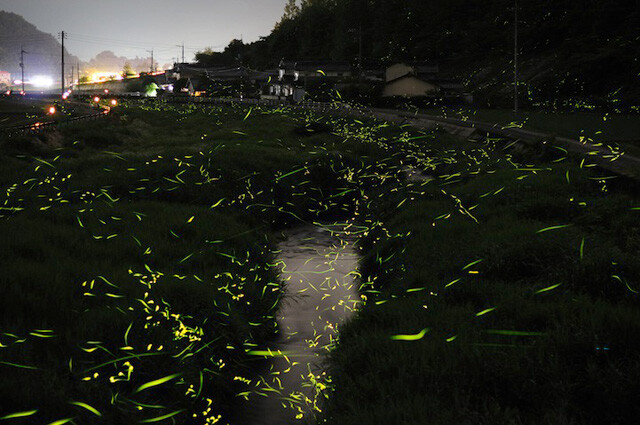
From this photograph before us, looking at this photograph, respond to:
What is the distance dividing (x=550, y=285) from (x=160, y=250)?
879 centimetres

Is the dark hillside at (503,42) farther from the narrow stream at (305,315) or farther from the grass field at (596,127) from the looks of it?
the narrow stream at (305,315)

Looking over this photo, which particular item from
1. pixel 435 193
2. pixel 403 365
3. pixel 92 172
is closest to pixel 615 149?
pixel 435 193

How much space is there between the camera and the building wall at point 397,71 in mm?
78438

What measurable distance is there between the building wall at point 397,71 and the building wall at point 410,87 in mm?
3568

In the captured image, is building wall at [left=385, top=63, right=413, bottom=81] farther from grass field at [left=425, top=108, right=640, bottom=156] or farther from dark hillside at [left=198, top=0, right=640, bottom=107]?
grass field at [left=425, top=108, right=640, bottom=156]

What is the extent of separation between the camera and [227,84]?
115938 millimetres

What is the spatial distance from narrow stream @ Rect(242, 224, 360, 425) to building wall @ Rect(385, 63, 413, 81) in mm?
63072

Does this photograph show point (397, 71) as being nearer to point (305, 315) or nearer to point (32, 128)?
point (32, 128)

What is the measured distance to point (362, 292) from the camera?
1345 cm

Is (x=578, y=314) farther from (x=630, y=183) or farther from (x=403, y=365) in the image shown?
(x=630, y=183)

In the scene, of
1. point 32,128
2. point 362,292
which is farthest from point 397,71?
point 362,292

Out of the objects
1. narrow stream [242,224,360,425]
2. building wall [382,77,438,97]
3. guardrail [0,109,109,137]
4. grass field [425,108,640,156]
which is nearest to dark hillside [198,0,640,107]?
building wall [382,77,438,97]

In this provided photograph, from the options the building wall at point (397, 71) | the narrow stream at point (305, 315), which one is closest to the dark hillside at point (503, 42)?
the building wall at point (397, 71)

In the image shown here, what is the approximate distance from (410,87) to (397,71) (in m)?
8.19
